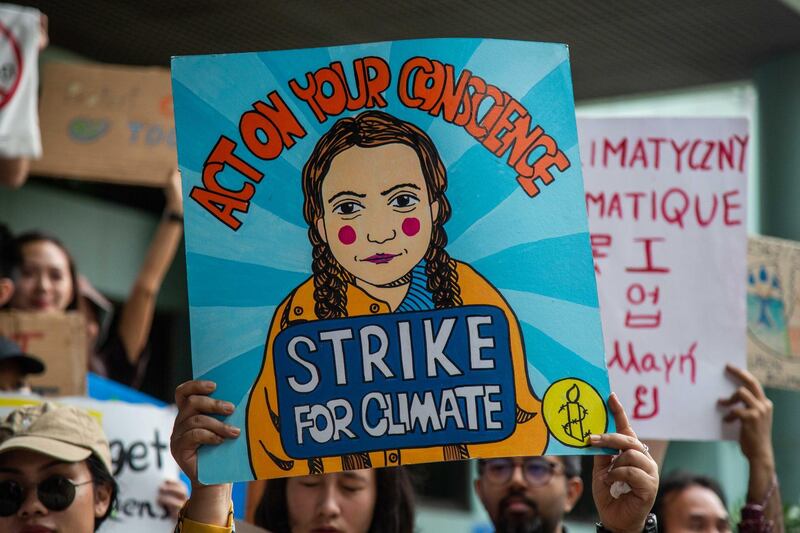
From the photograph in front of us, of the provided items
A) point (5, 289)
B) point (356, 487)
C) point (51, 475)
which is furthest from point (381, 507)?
point (5, 289)

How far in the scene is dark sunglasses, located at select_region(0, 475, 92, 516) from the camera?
2.76 meters

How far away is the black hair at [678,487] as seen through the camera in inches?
150

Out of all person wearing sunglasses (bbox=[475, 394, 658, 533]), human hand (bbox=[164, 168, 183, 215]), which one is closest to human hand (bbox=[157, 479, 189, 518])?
person wearing sunglasses (bbox=[475, 394, 658, 533])

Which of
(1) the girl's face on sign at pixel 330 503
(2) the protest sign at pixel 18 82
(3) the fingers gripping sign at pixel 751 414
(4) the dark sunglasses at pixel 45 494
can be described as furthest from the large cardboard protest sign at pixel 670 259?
(2) the protest sign at pixel 18 82

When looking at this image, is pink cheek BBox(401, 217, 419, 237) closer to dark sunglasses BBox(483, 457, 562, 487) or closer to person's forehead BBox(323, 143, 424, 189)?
person's forehead BBox(323, 143, 424, 189)

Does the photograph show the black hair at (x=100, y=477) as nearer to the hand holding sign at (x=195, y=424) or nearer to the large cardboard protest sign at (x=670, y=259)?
the hand holding sign at (x=195, y=424)

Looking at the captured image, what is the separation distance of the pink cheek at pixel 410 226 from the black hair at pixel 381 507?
3.79ft

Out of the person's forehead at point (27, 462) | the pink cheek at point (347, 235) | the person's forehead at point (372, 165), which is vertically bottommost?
the person's forehead at point (27, 462)

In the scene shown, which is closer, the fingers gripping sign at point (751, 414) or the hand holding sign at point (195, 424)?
the hand holding sign at point (195, 424)

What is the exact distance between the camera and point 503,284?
7.81 ft

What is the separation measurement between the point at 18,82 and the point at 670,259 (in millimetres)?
2345

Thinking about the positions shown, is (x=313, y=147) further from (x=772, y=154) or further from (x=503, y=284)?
(x=772, y=154)

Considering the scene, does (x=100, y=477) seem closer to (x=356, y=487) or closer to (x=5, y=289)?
(x=356, y=487)

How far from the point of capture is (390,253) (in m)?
2.38
